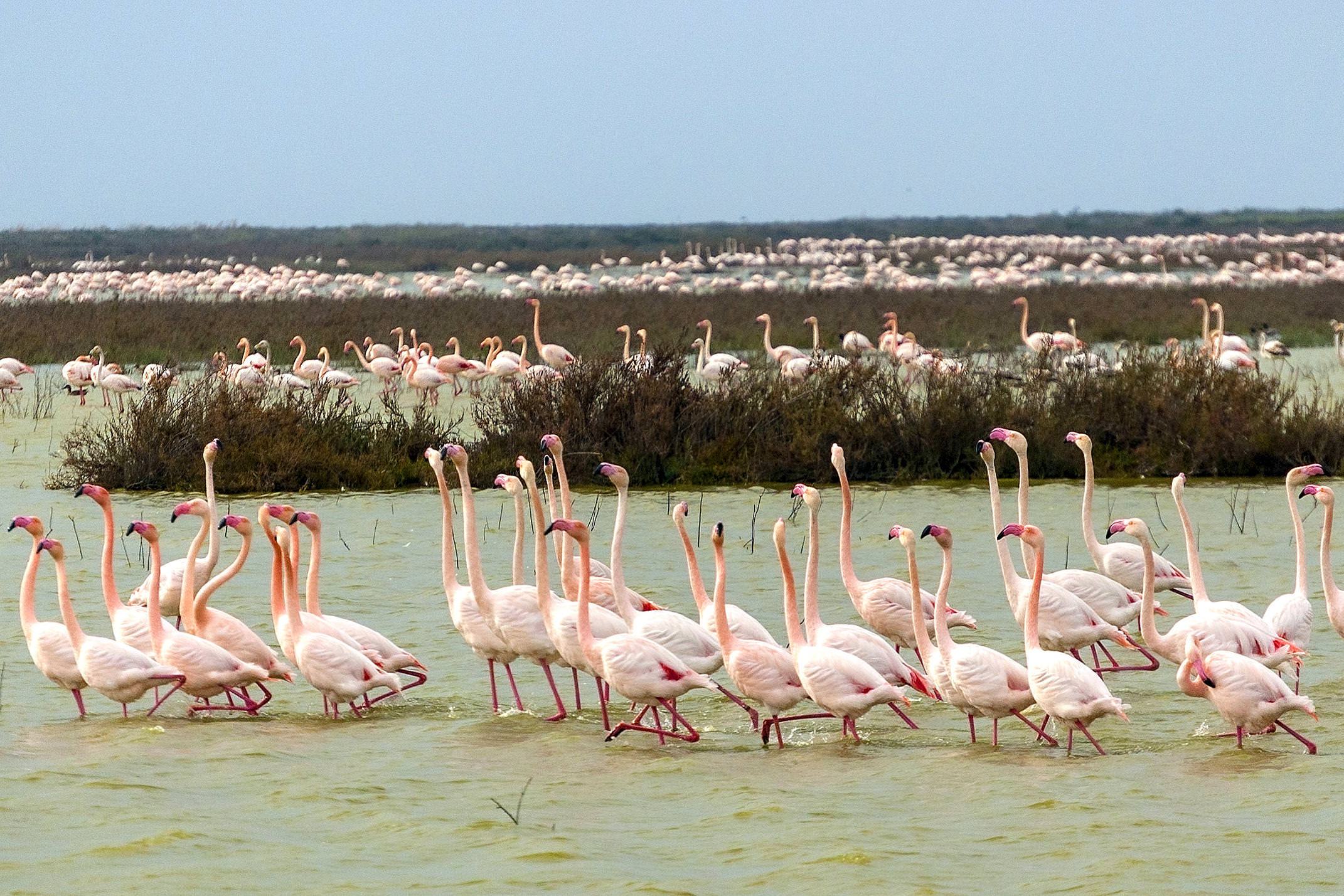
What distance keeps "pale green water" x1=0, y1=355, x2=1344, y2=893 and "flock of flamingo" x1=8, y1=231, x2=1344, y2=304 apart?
93.7 feet

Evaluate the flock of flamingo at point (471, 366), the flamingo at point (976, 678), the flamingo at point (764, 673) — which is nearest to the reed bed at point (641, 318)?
the flock of flamingo at point (471, 366)

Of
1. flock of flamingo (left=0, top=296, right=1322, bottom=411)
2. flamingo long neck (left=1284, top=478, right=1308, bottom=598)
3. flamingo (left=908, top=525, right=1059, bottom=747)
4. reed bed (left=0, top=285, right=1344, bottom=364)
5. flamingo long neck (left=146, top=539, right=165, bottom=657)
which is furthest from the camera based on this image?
reed bed (left=0, top=285, right=1344, bottom=364)

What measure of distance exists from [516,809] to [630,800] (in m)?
0.44

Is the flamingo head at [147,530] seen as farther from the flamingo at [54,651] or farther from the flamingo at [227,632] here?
the flamingo at [54,651]

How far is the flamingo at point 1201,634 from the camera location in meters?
7.28

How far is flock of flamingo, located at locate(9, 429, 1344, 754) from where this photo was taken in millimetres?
6727

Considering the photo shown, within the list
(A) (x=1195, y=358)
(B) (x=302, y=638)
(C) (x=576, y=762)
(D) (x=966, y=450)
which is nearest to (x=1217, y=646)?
(C) (x=576, y=762)

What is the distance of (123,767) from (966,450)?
9.36 metres

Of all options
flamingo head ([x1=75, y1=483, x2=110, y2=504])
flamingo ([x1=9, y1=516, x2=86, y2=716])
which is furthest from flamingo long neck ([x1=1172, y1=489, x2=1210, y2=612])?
flamingo head ([x1=75, y1=483, x2=110, y2=504])

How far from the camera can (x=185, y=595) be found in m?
7.81

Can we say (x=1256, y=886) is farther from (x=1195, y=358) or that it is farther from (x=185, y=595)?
(x=1195, y=358)

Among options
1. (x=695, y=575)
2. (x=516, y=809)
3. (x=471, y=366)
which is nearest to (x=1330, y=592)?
(x=695, y=575)

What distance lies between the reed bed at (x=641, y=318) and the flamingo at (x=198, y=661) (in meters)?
15.4

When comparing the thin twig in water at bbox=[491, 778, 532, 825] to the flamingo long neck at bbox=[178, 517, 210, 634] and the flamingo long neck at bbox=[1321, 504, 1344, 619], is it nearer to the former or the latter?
the flamingo long neck at bbox=[178, 517, 210, 634]
